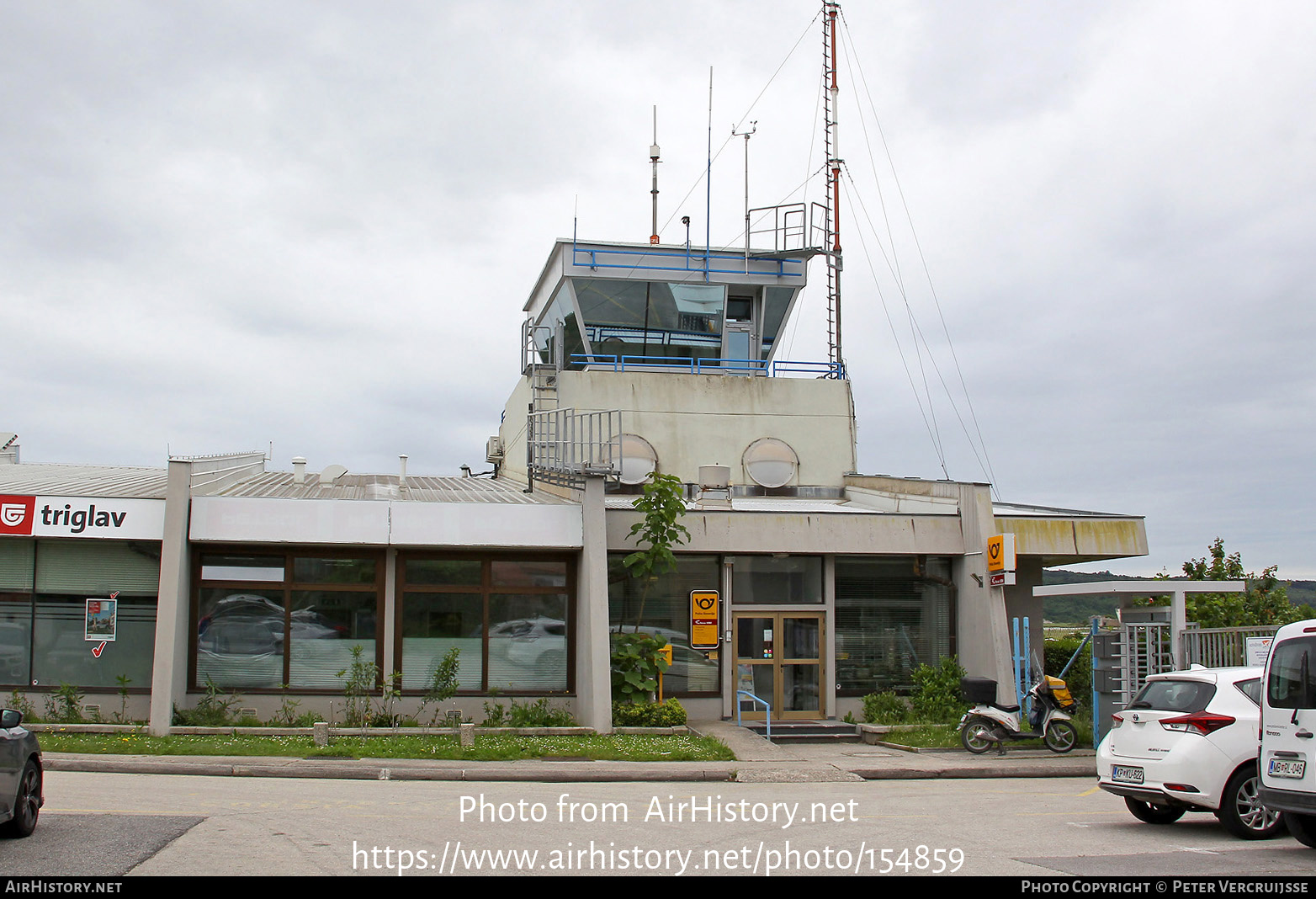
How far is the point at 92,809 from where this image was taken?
11.2 metres

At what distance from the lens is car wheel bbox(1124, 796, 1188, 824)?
1158cm

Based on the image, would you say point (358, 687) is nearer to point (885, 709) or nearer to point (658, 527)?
point (658, 527)

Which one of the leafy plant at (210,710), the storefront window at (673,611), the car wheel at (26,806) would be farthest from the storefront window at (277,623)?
Answer: the car wheel at (26,806)

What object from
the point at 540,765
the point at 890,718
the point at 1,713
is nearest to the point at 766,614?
the point at 890,718

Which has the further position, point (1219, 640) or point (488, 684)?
point (488, 684)

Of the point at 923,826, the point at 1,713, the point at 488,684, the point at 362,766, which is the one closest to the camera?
the point at 1,713

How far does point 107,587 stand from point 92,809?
9.45m

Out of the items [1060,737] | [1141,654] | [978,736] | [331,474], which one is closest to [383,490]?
[331,474]

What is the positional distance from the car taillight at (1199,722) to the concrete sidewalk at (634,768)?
564 cm

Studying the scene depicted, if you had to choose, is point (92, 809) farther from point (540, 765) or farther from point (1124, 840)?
point (1124, 840)

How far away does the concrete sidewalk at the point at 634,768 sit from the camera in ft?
49.6

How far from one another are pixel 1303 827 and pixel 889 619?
1262 cm
